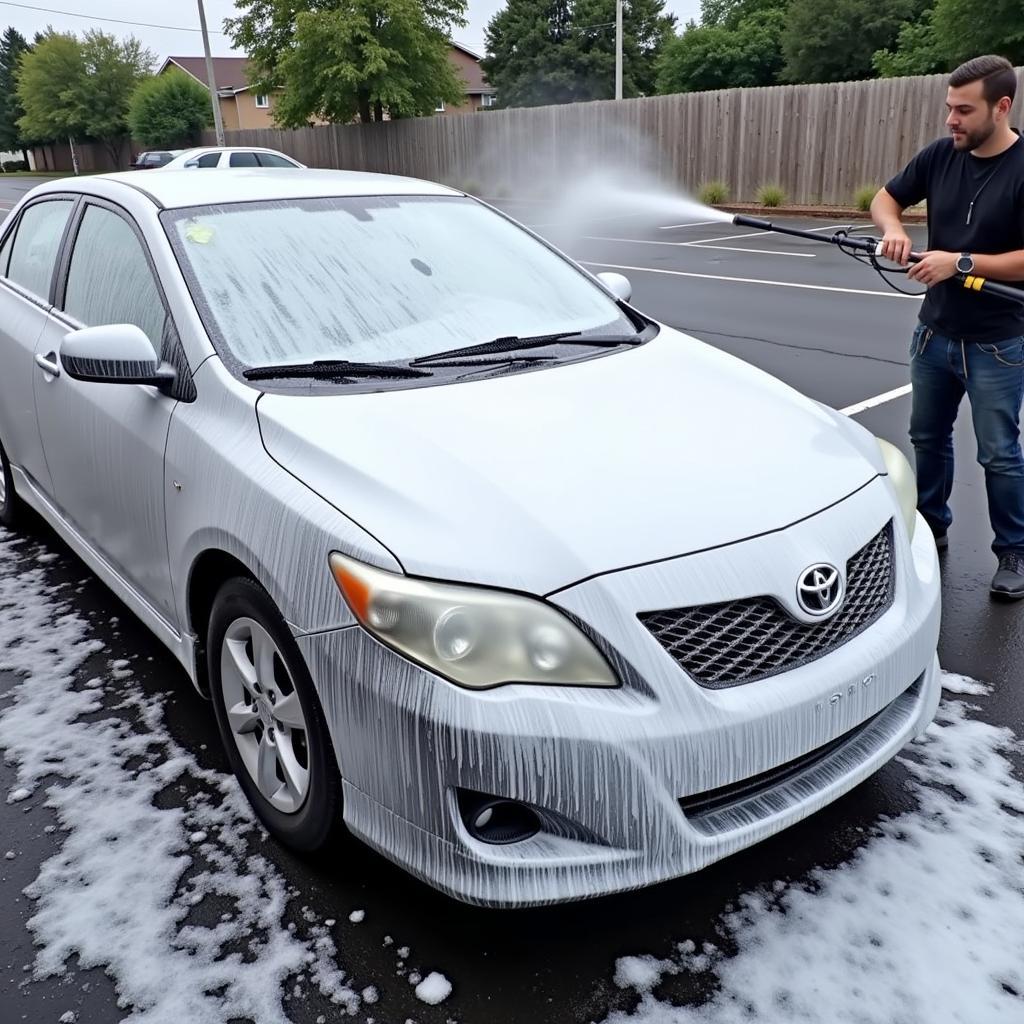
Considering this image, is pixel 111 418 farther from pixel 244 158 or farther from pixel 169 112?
pixel 169 112

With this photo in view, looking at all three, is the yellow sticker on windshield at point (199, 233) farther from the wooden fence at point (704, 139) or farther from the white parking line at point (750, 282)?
the wooden fence at point (704, 139)

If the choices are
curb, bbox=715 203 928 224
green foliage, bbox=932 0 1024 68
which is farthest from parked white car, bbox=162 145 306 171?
green foliage, bbox=932 0 1024 68

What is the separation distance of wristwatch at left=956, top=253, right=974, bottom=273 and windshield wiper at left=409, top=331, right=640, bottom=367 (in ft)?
4.09

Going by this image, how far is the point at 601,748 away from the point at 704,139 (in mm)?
24566

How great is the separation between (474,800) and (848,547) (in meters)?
1.04

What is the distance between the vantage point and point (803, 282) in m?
11.9

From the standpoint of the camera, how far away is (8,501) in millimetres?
4797

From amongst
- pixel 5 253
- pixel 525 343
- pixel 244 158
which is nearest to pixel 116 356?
pixel 525 343

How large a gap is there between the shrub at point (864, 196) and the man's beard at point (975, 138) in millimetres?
17046

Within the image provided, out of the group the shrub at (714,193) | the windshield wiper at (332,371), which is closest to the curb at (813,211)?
the shrub at (714,193)

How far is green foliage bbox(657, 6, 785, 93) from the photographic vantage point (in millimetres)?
52969

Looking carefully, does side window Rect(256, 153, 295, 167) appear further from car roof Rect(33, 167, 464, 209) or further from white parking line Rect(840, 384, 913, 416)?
car roof Rect(33, 167, 464, 209)

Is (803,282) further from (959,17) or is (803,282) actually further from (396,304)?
(959,17)

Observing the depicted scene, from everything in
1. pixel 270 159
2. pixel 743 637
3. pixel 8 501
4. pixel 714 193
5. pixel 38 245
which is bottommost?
pixel 714 193
